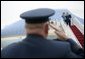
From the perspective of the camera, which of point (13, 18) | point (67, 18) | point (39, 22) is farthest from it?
point (13, 18)

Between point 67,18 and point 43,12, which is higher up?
point 43,12

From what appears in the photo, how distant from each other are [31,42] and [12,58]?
0.15 m

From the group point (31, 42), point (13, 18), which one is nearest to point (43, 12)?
point (31, 42)

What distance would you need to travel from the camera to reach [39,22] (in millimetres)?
1184

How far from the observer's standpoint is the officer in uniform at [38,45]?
1.17 m

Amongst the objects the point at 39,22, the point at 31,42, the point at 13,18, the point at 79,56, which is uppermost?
the point at 39,22

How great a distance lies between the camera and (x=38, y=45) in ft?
3.98

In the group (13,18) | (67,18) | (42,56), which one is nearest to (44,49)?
(42,56)

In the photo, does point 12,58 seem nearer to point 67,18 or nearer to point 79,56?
point 79,56

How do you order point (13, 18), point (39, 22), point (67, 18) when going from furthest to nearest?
point (13, 18), point (67, 18), point (39, 22)

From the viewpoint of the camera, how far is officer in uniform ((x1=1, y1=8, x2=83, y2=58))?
117 centimetres

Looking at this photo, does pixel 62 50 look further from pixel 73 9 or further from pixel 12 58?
pixel 73 9

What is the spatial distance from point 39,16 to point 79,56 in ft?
1.08

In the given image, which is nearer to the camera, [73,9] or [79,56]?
[79,56]
